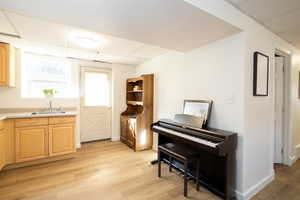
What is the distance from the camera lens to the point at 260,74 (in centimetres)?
196

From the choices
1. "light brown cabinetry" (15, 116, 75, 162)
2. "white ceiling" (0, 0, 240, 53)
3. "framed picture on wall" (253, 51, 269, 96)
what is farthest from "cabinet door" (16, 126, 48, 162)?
"framed picture on wall" (253, 51, 269, 96)

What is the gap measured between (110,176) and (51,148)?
1420 millimetres

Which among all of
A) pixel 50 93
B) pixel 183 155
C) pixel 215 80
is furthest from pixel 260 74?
pixel 50 93

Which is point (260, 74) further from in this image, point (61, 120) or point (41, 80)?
point (41, 80)

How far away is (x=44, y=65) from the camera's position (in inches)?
139

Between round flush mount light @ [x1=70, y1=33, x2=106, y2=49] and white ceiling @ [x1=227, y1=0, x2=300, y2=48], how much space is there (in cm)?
197

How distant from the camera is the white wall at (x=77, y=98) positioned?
302 cm

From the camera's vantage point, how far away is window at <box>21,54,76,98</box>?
10.9 ft

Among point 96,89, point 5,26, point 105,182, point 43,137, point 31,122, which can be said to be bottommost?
point 105,182

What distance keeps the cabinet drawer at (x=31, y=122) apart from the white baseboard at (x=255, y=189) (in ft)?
11.2

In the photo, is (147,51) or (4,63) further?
(147,51)

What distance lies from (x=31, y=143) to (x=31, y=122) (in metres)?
0.40

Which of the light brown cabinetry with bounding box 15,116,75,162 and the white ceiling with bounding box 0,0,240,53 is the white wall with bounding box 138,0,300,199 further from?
the light brown cabinetry with bounding box 15,116,75,162

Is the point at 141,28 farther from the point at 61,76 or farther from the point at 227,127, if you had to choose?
the point at 61,76
